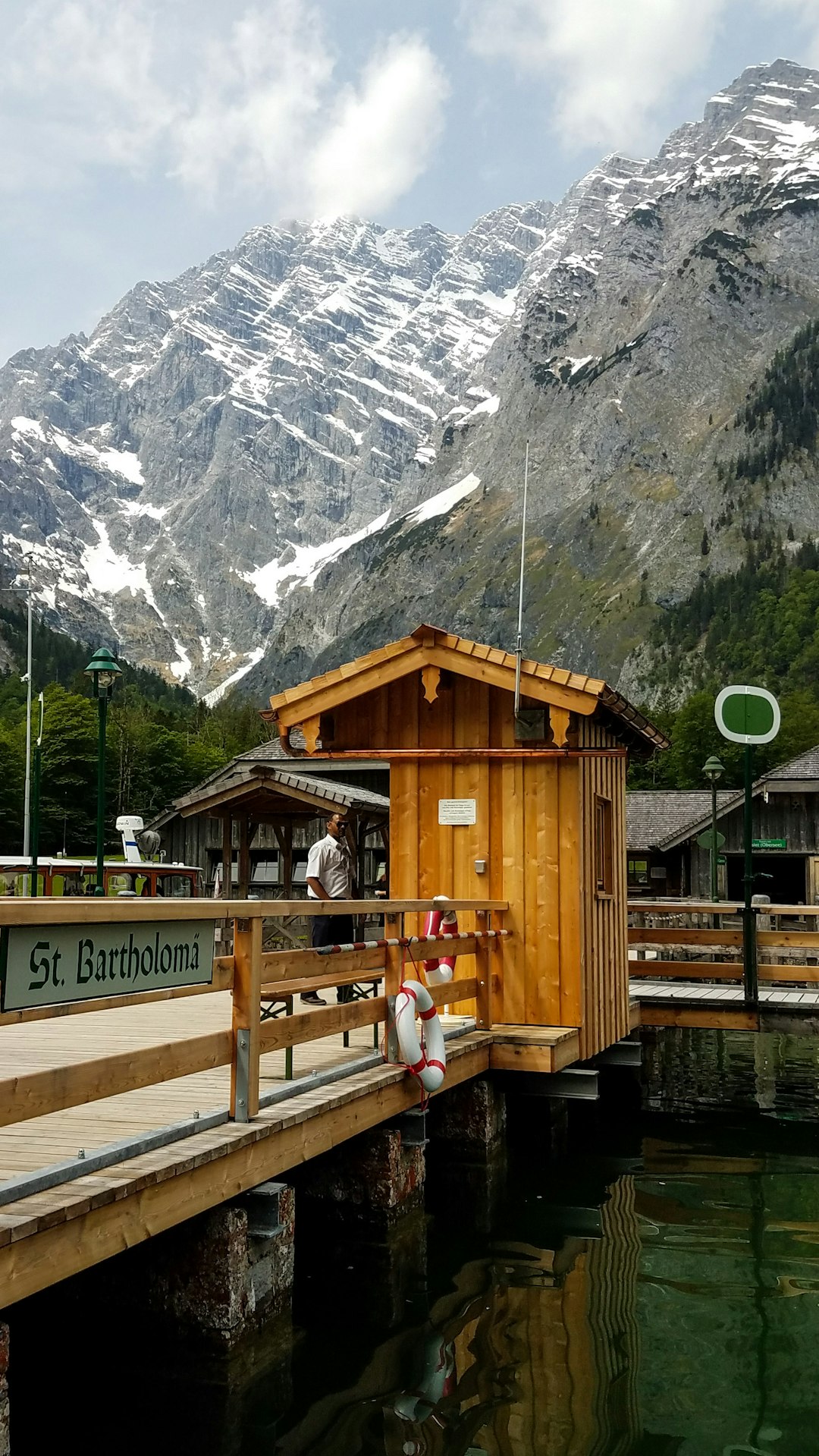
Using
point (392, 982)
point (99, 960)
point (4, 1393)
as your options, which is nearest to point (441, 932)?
point (392, 982)

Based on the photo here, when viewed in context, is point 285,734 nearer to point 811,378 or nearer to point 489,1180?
point 489,1180

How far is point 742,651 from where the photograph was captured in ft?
379

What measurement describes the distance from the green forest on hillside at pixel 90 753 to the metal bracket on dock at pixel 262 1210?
50.6 m

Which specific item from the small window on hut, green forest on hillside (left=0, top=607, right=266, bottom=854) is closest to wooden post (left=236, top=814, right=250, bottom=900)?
the small window on hut

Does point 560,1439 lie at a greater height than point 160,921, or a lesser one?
lesser

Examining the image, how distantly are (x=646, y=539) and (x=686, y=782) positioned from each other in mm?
65614

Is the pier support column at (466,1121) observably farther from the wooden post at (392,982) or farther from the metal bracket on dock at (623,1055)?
the metal bracket on dock at (623,1055)

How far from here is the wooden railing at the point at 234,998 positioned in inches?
185

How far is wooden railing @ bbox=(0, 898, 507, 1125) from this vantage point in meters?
4.70

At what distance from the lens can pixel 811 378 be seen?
139 metres

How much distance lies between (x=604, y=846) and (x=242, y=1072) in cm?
655

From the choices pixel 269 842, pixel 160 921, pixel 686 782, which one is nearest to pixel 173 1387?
pixel 160 921

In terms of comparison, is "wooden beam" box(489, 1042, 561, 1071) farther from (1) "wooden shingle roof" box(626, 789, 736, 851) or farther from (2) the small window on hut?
(1) "wooden shingle roof" box(626, 789, 736, 851)

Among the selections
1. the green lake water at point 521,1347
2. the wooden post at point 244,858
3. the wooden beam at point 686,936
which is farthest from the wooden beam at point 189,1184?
the wooden post at point 244,858
